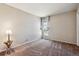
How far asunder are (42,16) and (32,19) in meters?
0.38

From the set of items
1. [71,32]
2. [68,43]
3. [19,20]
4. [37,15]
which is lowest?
[68,43]

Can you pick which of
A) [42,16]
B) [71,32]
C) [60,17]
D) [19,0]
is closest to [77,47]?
[71,32]

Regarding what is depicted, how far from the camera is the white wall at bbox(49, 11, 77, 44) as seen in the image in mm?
2360

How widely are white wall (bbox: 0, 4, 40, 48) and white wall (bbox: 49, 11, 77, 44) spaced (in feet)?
1.70

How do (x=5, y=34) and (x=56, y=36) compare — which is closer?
(x=5, y=34)

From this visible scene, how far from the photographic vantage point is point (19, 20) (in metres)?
2.54

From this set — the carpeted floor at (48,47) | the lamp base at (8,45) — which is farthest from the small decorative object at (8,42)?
the carpeted floor at (48,47)

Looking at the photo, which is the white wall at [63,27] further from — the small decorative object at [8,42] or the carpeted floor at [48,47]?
the small decorative object at [8,42]

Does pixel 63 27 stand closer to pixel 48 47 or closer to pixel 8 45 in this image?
pixel 48 47

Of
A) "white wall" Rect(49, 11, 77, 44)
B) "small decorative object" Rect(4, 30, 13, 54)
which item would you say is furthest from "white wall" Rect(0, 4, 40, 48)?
"white wall" Rect(49, 11, 77, 44)

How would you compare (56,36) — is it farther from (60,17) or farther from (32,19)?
(32,19)

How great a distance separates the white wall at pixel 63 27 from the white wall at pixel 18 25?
0.52 meters

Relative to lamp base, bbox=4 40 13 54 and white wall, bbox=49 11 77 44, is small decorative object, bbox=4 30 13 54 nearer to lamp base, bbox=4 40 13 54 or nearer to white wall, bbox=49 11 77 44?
lamp base, bbox=4 40 13 54

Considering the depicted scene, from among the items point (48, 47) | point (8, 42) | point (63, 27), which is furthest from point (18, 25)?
point (63, 27)
